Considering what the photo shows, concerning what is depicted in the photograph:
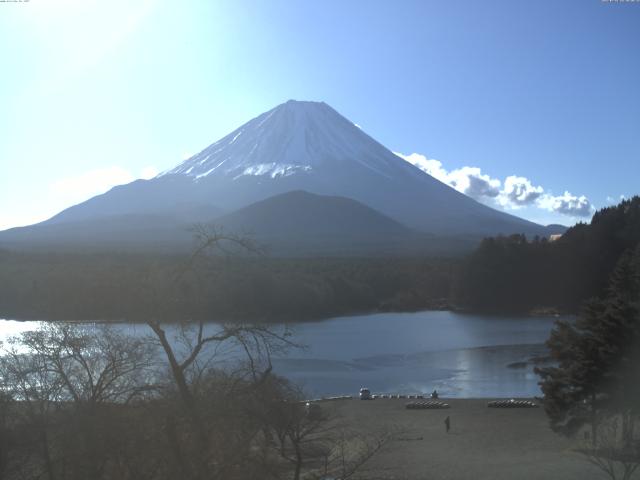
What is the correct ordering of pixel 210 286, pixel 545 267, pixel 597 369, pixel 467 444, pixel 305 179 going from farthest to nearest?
pixel 305 179, pixel 545 267, pixel 467 444, pixel 597 369, pixel 210 286

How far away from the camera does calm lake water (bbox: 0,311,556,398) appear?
1570 cm

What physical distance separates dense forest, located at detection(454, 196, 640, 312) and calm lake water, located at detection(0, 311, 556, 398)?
5395 mm

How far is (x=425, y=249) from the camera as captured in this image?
162 feet

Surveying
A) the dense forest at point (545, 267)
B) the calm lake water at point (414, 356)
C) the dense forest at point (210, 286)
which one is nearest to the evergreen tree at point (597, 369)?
the dense forest at point (210, 286)

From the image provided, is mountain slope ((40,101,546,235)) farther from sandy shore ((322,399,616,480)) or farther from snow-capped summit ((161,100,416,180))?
sandy shore ((322,399,616,480))

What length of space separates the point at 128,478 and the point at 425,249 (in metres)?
46.7

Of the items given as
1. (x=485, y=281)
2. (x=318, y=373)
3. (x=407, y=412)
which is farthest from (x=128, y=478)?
(x=485, y=281)

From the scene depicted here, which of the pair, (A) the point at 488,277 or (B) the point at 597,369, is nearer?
(B) the point at 597,369

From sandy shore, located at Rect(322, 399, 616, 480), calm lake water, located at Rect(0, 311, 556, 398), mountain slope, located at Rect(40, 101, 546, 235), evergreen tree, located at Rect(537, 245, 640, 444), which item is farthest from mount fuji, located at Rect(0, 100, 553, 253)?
evergreen tree, located at Rect(537, 245, 640, 444)

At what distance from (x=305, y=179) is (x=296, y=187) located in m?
1.92

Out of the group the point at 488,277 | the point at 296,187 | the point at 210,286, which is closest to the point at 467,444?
the point at 210,286

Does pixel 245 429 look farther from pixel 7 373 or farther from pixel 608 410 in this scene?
pixel 608 410

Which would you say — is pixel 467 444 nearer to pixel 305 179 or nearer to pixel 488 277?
pixel 488 277

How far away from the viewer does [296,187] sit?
Result: 212ft
